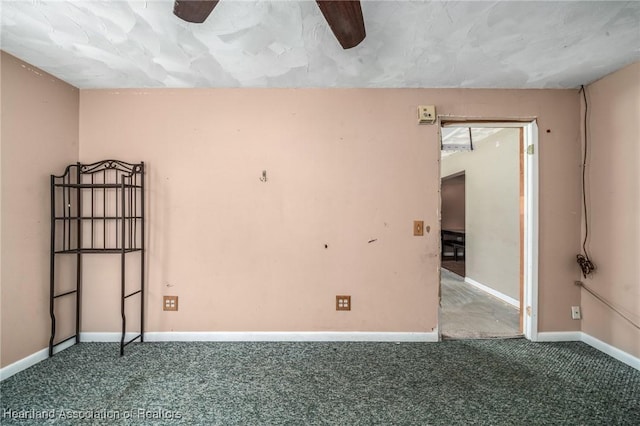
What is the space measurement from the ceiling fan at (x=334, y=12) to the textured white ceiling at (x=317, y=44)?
248mm

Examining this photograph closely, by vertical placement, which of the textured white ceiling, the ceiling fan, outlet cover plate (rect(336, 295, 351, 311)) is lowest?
outlet cover plate (rect(336, 295, 351, 311))

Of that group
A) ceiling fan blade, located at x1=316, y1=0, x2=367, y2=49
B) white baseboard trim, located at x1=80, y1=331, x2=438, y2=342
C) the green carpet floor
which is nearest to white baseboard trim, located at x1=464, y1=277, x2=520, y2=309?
the green carpet floor

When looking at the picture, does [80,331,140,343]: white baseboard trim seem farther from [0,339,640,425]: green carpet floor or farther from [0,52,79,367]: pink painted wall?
[0,52,79,367]: pink painted wall

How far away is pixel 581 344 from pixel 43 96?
4667mm

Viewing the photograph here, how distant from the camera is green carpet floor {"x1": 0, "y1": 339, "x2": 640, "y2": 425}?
147cm

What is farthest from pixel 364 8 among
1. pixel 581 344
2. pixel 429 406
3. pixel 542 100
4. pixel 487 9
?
pixel 581 344

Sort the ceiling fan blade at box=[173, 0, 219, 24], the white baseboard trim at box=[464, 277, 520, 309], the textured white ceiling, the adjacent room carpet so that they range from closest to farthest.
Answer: the ceiling fan blade at box=[173, 0, 219, 24] < the textured white ceiling < the adjacent room carpet < the white baseboard trim at box=[464, 277, 520, 309]

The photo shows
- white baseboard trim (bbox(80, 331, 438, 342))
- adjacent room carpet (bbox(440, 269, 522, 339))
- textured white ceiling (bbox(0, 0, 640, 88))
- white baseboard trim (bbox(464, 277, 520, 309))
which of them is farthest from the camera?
white baseboard trim (bbox(464, 277, 520, 309))

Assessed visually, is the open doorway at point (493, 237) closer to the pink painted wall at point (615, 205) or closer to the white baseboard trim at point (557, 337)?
the white baseboard trim at point (557, 337)

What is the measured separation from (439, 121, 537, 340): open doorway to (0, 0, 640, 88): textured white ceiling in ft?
1.81

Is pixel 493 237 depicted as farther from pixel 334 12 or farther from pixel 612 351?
pixel 334 12

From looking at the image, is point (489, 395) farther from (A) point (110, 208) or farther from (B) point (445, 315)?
(A) point (110, 208)

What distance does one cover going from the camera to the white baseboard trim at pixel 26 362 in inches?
70.3

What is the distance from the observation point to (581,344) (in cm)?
225
